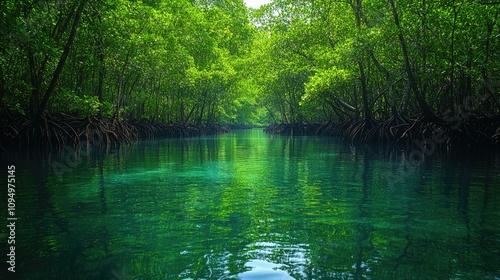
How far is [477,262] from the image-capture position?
3.43 metres

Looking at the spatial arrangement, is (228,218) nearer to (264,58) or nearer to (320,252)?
(320,252)

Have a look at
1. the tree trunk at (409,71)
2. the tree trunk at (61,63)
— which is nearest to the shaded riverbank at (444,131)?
the tree trunk at (409,71)

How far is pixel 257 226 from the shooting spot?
4570 millimetres

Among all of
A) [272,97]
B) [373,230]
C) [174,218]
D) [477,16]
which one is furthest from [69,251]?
[272,97]

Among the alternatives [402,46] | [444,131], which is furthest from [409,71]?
[444,131]

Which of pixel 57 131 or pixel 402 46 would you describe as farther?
pixel 57 131

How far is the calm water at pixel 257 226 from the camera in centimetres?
334

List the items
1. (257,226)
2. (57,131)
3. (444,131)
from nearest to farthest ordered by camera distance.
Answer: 1. (257,226)
2. (57,131)
3. (444,131)

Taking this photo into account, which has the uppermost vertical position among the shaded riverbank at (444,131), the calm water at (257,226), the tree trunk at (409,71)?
the tree trunk at (409,71)

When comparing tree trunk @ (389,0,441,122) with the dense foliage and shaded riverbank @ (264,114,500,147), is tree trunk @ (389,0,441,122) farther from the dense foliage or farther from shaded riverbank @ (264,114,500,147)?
shaded riverbank @ (264,114,500,147)

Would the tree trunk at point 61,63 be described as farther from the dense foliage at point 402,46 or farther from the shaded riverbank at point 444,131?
the shaded riverbank at point 444,131

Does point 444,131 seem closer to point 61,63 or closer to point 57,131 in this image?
point 61,63

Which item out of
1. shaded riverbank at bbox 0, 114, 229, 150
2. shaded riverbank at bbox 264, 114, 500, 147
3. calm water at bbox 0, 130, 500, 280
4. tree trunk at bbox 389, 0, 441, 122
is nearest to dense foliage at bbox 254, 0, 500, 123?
tree trunk at bbox 389, 0, 441, 122

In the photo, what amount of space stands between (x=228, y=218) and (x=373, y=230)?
175 cm
